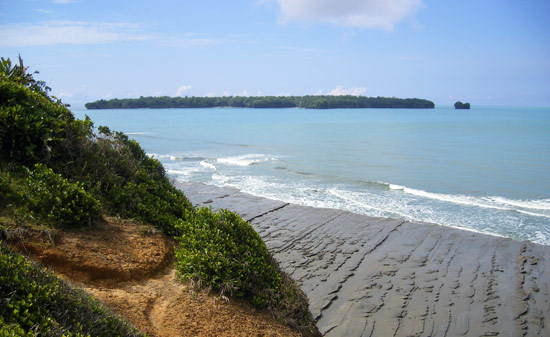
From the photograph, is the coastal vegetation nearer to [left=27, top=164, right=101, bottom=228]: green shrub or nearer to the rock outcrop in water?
[left=27, top=164, right=101, bottom=228]: green shrub

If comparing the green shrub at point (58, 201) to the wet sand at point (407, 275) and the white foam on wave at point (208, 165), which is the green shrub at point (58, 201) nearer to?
the wet sand at point (407, 275)

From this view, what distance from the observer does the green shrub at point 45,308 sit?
334cm

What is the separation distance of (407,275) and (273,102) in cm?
14514

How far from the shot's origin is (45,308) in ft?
11.8

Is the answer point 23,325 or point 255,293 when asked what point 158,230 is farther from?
point 23,325

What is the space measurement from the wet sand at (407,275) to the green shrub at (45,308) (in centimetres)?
492

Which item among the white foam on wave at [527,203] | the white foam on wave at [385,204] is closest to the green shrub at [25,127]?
the white foam on wave at [385,204]

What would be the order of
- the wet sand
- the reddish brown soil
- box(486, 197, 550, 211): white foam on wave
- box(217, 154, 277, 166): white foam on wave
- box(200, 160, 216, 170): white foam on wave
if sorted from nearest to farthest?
1. the reddish brown soil
2. the wet sand
3. box(486, 197, 550, 211): white foam on wave
4. box(200, 160, 216, 170): white foam on wave
5. box(217, 154, 277, 166): white foam on wave

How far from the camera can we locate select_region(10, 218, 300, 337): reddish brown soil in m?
4.79

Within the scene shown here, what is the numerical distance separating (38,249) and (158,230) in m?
2.02

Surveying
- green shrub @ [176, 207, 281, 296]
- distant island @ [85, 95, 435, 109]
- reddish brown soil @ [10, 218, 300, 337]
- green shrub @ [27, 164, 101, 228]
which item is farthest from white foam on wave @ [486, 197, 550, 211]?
distant island @ [85, 95, 435, 109]

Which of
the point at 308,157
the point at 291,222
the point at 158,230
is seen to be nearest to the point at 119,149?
the point at 158,230

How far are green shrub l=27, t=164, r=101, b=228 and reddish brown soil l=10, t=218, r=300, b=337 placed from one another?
199 millimetres

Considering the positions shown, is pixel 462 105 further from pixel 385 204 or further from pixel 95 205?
pixel 95 205
